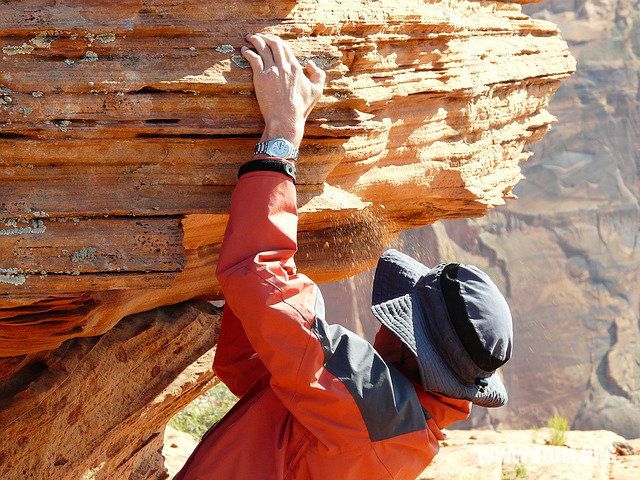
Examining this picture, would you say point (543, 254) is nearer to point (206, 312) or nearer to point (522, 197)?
point (522, 197)

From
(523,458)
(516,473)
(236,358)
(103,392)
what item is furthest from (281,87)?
(523,458)

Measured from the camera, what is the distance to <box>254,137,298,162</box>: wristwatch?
2.47m

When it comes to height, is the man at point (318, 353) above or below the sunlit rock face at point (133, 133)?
below

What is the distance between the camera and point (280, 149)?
2475mm

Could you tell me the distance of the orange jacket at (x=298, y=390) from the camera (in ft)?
7.45

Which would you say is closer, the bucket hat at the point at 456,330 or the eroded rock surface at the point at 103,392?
the bucket hat at the point at 456,330

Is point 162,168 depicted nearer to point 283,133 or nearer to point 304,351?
point 283,133

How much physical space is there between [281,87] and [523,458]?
5317 millimetres

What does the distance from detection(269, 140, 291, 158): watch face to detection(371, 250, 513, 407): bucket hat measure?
0.54 meters

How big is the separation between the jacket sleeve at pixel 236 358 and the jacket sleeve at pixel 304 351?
59 centimetres

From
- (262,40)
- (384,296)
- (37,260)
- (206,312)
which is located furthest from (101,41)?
(206,312)

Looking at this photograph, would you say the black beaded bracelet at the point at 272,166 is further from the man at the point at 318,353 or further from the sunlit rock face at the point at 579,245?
the sunlit rock face at the point at 579,245

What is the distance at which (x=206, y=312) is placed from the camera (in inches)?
157

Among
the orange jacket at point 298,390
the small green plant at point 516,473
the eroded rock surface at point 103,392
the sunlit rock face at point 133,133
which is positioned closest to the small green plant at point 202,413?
the small green plant at point 516,473
